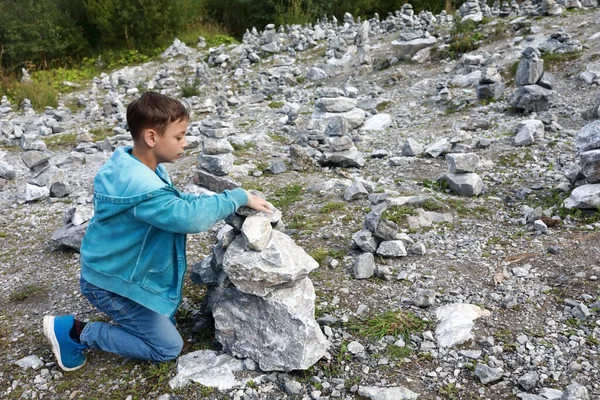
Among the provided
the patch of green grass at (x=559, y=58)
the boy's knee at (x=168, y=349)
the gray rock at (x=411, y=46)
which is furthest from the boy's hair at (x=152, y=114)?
the gray rock at (x=411, y=46)

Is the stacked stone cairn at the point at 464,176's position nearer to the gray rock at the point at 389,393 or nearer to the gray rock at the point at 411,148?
the gray rock at the point at 411,148

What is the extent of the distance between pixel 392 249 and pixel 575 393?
1.94 metres

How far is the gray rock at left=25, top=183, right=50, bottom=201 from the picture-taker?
6.93 metres

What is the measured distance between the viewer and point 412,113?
30.2 ft

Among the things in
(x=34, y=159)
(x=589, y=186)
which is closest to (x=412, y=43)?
(x=589, y=186)

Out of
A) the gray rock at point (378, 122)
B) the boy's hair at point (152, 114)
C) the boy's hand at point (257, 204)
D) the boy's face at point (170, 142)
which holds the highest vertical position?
the boy's hair at point (152, 114)

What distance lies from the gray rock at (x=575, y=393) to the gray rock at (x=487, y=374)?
0.36 metres

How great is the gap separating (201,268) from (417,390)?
1.85m

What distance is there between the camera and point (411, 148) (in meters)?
7.26

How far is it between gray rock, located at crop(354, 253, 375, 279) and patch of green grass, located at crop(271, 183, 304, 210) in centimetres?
180

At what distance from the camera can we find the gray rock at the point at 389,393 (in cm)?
305

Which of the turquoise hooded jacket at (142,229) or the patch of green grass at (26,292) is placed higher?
the turquoise hooded jacket at (142,229)

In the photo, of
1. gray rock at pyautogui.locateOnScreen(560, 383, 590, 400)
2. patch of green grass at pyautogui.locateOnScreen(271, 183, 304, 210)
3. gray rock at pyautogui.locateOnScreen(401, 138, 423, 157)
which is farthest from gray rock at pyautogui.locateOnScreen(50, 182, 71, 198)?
gray rock at pyautogui.locateOnScreen(560, 383, 590, 400)

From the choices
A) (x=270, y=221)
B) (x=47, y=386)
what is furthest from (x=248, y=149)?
(x=47, y=386)
